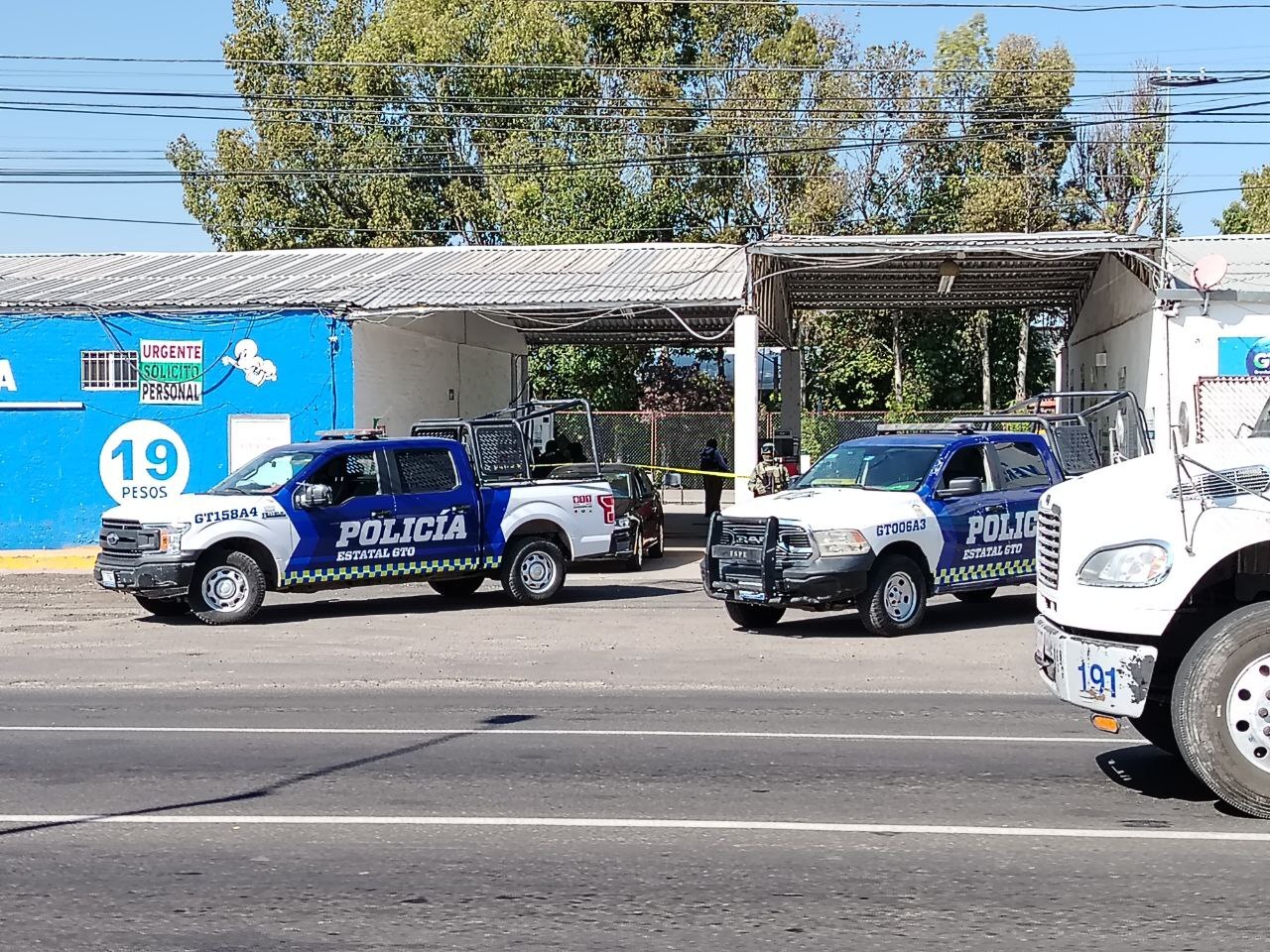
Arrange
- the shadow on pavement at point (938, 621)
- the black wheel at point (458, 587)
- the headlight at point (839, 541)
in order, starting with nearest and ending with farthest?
the headlight at point (839, 541), the shadow on pavement at point (938, 621), the black wheel at point (458, 587)

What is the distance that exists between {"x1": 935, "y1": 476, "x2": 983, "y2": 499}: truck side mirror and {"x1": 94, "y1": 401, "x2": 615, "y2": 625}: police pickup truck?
15.0 feet

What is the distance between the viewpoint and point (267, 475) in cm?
1600

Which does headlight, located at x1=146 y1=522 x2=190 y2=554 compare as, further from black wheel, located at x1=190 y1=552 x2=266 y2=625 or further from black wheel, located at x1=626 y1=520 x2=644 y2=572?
black wheel, located at x1=626 y1=520 x2=644 y2=572

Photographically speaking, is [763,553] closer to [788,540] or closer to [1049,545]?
[788,540]

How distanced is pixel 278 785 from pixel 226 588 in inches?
332

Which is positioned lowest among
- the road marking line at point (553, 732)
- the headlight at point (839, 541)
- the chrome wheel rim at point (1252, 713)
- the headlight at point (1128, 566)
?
the road marking line at point (553, 732)

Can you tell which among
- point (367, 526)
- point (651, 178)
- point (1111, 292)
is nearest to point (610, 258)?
point (1111, 292)

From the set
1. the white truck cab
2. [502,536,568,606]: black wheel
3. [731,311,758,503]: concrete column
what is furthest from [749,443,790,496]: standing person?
the white truck cab

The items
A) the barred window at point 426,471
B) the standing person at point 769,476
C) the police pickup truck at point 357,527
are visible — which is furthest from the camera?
the standing person at point 769,476

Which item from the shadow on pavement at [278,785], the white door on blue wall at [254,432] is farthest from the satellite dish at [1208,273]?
the white door on blue wall at [254,432]

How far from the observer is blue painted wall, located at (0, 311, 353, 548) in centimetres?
2373

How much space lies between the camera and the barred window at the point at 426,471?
16219 mm

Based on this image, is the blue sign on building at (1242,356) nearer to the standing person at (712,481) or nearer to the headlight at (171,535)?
the standing person at (712,481)

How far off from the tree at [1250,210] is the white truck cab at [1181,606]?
4684 centimetres
